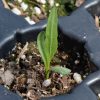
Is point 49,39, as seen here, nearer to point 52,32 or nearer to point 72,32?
point 52,32

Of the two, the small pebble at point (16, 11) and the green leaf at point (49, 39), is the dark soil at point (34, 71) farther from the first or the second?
the small pebble at point (16, 11)

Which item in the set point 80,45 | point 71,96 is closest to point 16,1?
point 80,45

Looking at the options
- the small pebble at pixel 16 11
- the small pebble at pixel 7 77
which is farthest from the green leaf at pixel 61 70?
the small pebble at pixel 16 11

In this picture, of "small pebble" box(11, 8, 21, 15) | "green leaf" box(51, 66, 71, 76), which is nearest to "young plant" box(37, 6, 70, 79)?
"green leaf" box(51, 66, 71, 76)

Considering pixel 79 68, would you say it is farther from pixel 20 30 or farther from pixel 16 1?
pixel 16 1

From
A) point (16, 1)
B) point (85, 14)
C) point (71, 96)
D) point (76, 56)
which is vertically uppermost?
point (16, 1)

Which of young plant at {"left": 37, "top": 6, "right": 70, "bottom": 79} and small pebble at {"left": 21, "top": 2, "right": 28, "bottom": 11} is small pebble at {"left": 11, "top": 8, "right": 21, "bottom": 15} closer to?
small pebble at {"left": 21, "top": 2, "right": 28, "bottom": 11}

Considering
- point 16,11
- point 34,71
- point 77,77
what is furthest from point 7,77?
point 16,11
